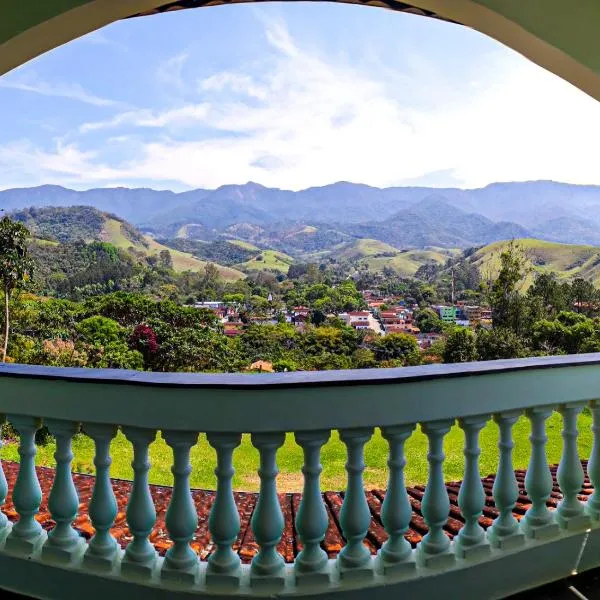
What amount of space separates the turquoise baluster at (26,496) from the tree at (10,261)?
6.84 m

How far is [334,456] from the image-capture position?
2629 millimetres

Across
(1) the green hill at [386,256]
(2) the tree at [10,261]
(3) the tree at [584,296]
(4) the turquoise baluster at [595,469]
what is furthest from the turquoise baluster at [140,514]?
(2) the tree at [10,261]

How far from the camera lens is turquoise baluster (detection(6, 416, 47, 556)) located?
0.90 metres

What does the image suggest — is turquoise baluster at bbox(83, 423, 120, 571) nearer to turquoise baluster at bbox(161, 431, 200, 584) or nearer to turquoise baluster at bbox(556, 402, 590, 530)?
turquoise baluster at bbox(161, 431, 200, 584)

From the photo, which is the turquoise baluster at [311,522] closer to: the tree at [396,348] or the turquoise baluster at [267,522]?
the turquoise baluster at [267,522]

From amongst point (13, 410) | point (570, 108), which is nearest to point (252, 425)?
point (13, 410)

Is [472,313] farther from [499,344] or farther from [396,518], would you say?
[396,518]

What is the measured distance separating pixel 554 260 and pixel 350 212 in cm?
412

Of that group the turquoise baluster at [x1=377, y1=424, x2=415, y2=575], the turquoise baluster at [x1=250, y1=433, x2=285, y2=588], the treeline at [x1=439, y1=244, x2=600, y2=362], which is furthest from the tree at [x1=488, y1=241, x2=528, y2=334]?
the turquoise baluster at [x1=250, y1=433, x2=285, y2=588]

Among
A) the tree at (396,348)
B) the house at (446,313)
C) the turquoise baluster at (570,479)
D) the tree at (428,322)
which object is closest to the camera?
the turquoise baluster at (570,479)

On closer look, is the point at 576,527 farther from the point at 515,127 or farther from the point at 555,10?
the point at 515,127

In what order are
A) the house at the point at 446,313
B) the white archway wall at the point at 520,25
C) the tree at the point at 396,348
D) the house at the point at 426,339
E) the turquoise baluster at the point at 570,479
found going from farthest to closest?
the house at the point at 446,313, the house at the point at 426,339, the tree at the point at 396,348, the white archway wall at the point at 520,25, the turquoise baluster at the point at 570,479

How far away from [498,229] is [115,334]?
615 centimetres

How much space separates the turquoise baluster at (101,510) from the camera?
85cm
